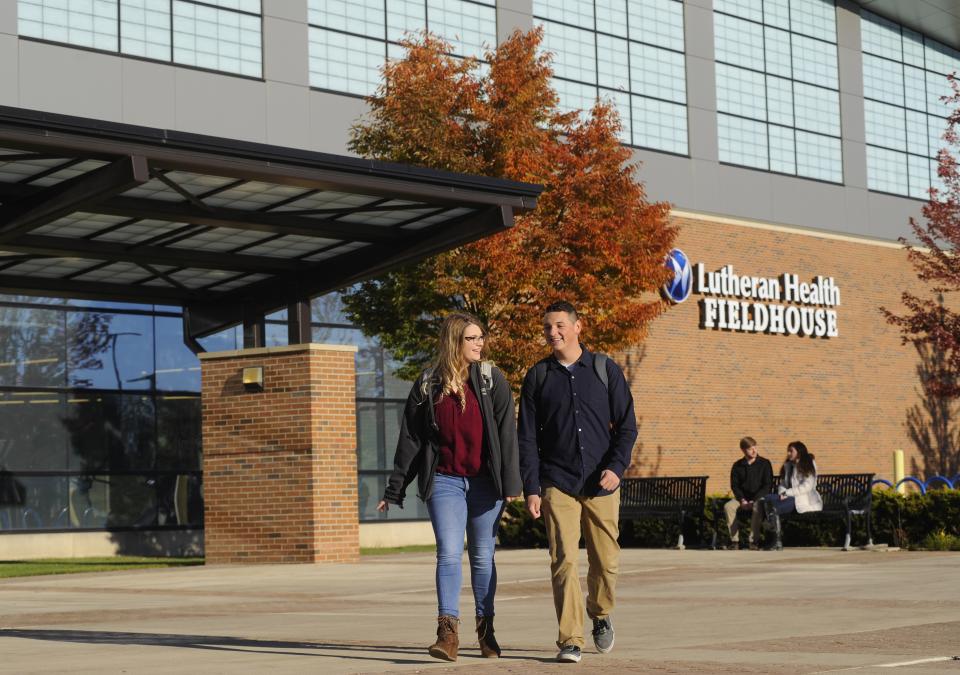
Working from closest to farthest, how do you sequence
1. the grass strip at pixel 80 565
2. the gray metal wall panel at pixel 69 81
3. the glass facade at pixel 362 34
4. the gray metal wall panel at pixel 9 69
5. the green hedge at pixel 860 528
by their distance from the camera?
the green hedge at pixel 860 528, the grass strip at pixel 80 565, the gray metal wall panel at pixel 9 69, the gray metal wall panel at pixel 69 81, the glass facade at pixel 362 34

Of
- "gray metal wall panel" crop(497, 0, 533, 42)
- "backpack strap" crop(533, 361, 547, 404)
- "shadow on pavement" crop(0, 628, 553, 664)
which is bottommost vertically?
"shadow on pavement" crop(0, 628, 553, 664)

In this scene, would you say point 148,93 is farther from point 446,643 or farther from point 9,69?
point 446,643

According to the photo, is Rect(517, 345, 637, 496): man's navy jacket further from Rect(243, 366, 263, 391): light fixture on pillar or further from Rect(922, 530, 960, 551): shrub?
Rect(243, 366, 263, 391): light fixture on pillar

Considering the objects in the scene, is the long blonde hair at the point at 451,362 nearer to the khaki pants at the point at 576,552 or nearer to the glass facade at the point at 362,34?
the khaki pants at the point at 576,552

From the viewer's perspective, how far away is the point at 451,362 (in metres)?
8.67

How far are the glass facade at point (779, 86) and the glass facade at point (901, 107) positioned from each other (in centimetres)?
156

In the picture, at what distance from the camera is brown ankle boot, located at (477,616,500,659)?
8.66 m

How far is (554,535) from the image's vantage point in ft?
28.5

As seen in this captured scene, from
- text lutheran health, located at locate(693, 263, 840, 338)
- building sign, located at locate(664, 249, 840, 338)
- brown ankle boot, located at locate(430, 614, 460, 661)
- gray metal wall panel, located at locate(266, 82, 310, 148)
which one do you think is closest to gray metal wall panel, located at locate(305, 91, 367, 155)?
gray metal wall panel, located at locate(266, 82, 310, 148)

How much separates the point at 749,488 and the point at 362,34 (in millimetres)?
12991

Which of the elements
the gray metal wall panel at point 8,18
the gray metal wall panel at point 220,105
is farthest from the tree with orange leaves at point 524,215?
the gray metal wall panel at point 8,18

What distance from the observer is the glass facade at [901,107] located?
42125mm

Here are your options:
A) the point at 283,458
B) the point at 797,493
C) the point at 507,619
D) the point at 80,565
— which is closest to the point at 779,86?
the point at 797,493

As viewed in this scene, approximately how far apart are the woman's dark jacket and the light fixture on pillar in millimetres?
12259
